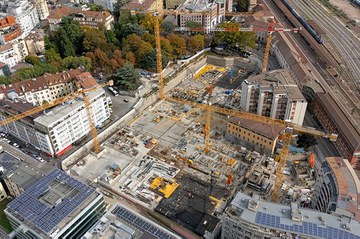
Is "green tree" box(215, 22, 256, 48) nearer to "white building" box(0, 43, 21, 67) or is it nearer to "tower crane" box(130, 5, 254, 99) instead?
"tower crane" box(130, 5, 254, 99)

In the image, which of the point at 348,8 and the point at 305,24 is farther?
the point at 348,8

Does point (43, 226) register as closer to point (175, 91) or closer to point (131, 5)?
point (175, 91)

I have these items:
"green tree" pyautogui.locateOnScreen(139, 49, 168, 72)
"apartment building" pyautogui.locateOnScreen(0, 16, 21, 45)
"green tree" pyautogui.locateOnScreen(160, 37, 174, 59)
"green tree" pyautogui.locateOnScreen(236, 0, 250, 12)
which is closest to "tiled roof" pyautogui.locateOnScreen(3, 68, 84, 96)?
"green tree" pyautogui.locateOnScreen(139, 49, 168, 72)

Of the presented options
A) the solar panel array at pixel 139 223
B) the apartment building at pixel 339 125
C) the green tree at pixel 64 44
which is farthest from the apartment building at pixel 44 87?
the apartment building at pixel 339 125

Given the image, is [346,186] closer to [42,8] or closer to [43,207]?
[43,207]

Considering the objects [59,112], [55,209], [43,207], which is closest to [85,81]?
[59,112]

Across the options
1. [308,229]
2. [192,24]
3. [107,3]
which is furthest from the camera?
[107,3]

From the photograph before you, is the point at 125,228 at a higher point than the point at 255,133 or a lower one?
higher
